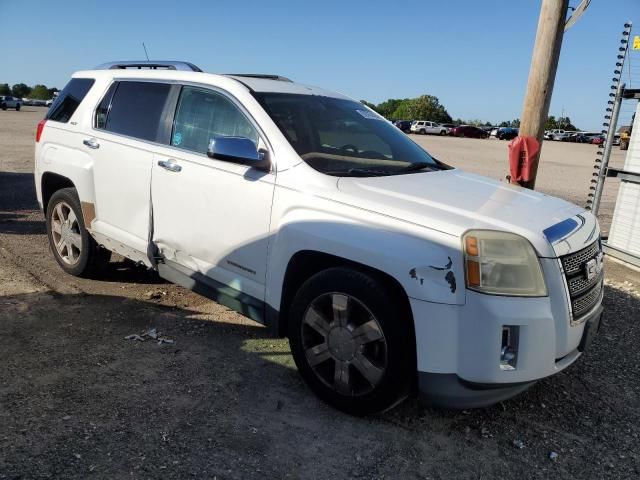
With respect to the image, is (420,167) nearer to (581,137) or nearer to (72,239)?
(72,239)

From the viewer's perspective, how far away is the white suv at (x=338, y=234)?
268 cm

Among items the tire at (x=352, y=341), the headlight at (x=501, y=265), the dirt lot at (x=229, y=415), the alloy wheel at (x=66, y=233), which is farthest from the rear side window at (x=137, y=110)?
the headlight at (x=501, y=265)

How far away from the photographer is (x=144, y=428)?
9.63ft

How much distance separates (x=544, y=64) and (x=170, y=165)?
4.01 meters

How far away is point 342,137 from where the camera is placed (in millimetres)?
3922

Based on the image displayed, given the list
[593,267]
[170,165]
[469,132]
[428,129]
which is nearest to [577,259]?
[593,267]

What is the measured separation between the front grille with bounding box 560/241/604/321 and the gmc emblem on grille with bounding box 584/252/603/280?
12 mm

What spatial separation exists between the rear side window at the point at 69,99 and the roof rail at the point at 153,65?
248 mm

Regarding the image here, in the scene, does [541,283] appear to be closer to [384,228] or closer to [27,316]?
[384,228]

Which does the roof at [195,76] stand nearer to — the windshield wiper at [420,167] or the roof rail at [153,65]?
the roof rail at [153,65]

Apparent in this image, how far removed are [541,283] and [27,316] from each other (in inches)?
148

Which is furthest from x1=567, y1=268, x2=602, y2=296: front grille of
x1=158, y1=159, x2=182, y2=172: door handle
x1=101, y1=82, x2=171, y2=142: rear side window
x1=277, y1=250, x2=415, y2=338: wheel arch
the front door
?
x1=101, y1=82, x2=171, y2=142: rear side window

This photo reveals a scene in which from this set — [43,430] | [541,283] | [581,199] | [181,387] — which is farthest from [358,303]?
[581,199]

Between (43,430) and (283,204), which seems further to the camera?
(283,204)
